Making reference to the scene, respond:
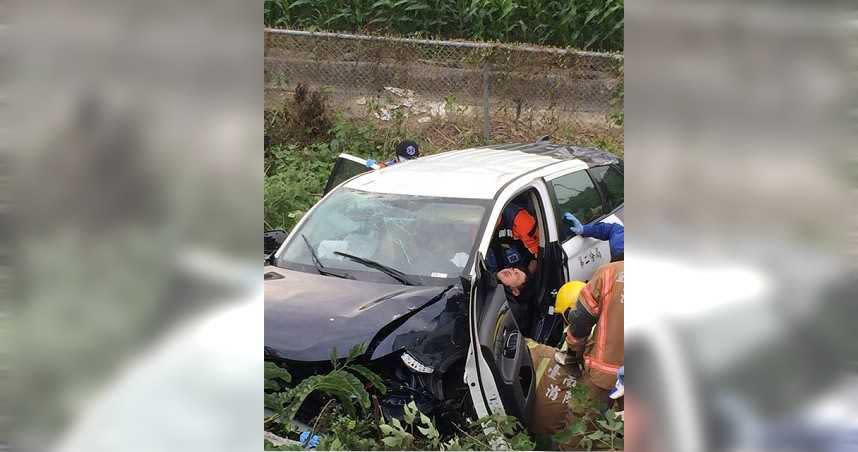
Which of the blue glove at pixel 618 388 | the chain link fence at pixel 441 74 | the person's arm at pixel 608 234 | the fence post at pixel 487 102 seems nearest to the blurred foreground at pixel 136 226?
the blue glove at pixel 618 388

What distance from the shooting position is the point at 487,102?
27.9ft

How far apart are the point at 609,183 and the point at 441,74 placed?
85.4 inches

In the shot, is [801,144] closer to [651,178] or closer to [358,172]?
[651,178]

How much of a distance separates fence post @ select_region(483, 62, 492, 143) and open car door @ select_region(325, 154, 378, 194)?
146 centimetres

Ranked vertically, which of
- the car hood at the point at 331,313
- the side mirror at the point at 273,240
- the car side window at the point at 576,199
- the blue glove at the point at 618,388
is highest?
the car side window at the point at 576,199

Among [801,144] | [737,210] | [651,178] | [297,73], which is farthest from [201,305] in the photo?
[297,73]

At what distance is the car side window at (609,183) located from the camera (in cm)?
700

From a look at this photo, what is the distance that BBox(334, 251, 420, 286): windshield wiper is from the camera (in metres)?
5.60

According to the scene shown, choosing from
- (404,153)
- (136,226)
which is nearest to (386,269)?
(404,153)

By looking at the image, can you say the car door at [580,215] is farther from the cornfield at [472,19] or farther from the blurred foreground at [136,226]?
the blurred foreground at [136,226]

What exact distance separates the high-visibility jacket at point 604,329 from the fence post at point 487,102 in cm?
313

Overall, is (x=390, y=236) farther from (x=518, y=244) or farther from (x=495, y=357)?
(x=495, y=357)

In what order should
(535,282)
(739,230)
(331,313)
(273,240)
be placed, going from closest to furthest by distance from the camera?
(739,230) < (331,313) < (535,282) < (273,240)

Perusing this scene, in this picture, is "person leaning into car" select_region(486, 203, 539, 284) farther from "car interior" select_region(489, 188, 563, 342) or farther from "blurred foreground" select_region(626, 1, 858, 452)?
"blurred foreground" select_region(626, 1, 858, 452)
